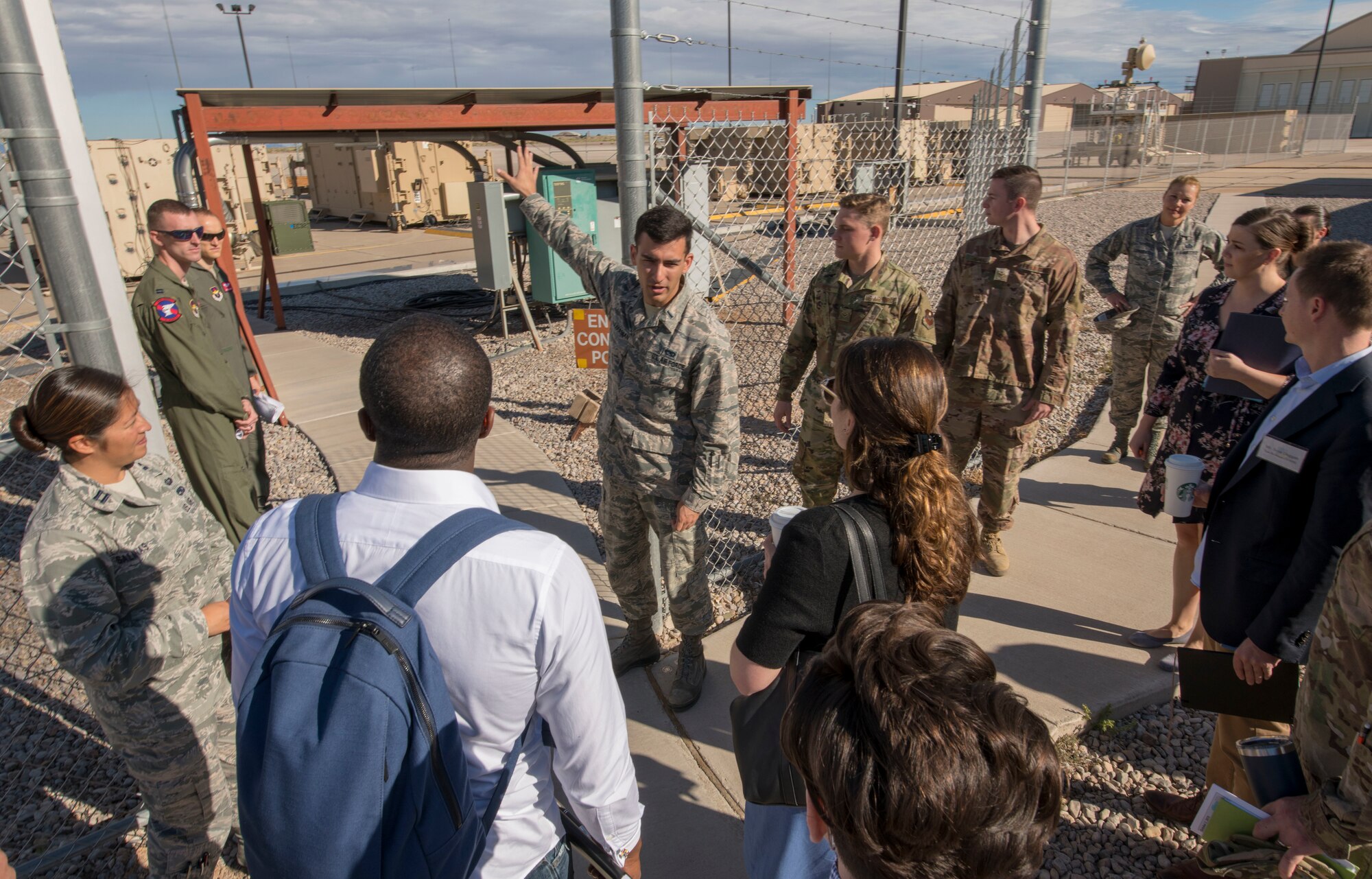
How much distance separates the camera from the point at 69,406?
1.99m

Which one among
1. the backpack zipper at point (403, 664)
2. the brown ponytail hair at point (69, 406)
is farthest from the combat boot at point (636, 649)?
the backpack zipper at point (403, 664)

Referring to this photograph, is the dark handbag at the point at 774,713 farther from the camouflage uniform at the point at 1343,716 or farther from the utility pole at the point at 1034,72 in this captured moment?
the utility pole at the point at 1034,72

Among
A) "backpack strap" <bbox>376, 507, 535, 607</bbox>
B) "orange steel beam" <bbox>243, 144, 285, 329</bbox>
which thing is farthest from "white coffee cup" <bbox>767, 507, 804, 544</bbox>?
"orange steel beam" <bbox>243, 144, 285, 329</bbox>

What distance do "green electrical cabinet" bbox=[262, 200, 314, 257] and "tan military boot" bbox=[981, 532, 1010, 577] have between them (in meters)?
17.5

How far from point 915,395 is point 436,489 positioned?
39.1 inches

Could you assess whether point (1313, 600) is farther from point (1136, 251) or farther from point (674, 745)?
point (1136, 251)

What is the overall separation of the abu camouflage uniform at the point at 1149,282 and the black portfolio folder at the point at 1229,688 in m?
3.21

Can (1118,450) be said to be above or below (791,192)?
below

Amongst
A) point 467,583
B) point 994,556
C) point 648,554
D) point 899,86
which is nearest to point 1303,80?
point 899,86

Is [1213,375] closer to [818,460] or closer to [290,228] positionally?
[818,460]

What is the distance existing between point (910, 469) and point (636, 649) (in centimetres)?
195

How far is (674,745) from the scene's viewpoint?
114 inches

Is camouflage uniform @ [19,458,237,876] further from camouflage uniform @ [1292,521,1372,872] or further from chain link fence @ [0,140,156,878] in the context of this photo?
camouflage uniform @ [1292,521,1372,872]

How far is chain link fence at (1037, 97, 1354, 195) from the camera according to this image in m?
27.7
